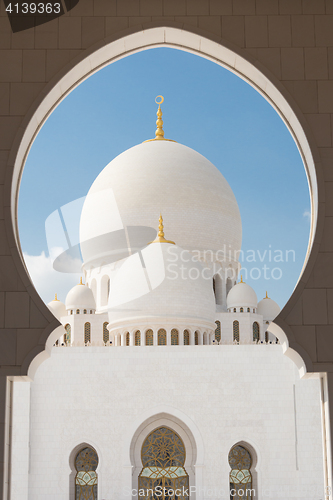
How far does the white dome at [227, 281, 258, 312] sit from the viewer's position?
23.3 meters

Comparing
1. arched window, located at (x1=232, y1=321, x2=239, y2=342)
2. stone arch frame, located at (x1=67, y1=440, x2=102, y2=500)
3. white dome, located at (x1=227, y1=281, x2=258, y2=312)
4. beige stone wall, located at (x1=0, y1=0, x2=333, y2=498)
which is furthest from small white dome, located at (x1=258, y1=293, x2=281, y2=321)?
beige stone wall, located at (x1=0, y1=0, x2=333, y2=498)

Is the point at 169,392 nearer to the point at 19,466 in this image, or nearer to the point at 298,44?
the point at 19,466

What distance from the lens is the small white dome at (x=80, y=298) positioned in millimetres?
23109

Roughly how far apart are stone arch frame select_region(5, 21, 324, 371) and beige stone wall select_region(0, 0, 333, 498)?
2cm

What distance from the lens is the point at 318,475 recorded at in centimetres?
1405

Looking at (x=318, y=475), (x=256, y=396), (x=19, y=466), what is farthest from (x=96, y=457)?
(x=318, y=475)

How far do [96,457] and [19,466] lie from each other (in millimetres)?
1716

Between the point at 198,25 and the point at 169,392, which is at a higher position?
the point at 198,25

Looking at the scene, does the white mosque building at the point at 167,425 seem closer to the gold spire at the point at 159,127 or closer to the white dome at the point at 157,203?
the white dome at the point at 157,203

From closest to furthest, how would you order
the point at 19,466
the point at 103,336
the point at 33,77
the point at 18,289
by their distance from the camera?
the point at 18,289 < the point at 33,77 < the point at 19,466 < the point at 103,336

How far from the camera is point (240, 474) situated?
46.9 feet

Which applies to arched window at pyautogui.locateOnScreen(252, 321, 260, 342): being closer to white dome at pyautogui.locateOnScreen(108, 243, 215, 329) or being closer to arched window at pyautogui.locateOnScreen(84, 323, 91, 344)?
white dome at pyautogui.locateOnScreen(108, 243, 215, 329)

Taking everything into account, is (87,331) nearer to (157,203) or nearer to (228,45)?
(157,203)

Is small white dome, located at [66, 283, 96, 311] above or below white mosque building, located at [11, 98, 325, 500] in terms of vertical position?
above
